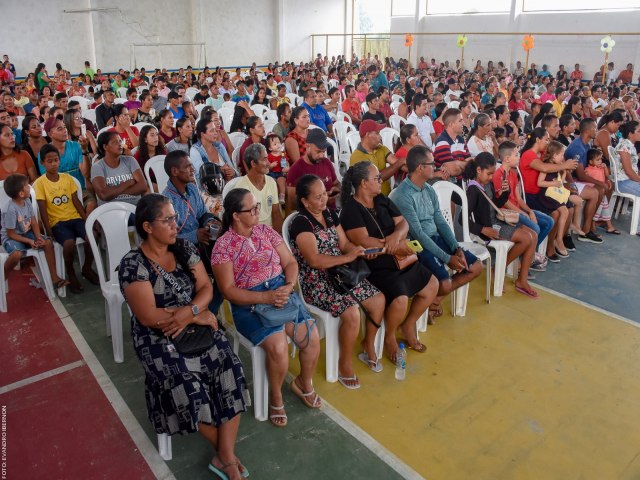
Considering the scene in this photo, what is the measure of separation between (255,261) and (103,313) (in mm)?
1715

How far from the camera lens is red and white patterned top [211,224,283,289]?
2.75 m

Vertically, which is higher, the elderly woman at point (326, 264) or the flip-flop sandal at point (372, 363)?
the elderly woman at point (326, 264)

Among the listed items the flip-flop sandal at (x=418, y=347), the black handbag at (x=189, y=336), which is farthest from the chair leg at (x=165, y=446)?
the flip-flop sandal at (x=418, y=347)

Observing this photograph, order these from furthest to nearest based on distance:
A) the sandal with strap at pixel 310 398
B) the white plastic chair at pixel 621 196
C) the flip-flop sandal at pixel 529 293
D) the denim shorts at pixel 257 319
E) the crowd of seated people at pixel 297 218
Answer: the white plastic chair at pixel 621 196, the flip-flop sandal at pixel 529 293, the sandal with strap at pixel 310 398, the denim shorts at pixel 257 319, the crowd of seated people at pixel 297 218

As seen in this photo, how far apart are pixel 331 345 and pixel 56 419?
152cm

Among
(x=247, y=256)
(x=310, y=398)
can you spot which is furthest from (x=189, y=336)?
(x=310, y=398)

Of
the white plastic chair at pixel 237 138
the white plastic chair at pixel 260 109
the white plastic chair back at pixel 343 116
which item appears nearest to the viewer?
the white plastic chair at pixel 237 138

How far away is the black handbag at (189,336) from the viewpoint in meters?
2.42

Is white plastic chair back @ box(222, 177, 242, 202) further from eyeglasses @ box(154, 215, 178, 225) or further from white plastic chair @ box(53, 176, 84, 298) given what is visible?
eyeglasses @ box(154, 215, 178, 225)

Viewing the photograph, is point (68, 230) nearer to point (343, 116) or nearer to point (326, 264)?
point (326, 264)

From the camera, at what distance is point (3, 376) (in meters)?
3.13

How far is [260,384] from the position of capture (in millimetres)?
2783

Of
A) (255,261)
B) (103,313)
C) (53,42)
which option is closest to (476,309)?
(255,261)

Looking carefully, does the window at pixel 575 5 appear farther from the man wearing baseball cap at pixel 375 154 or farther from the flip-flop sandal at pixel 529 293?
the flip-flop sandal at pixel 529 293
